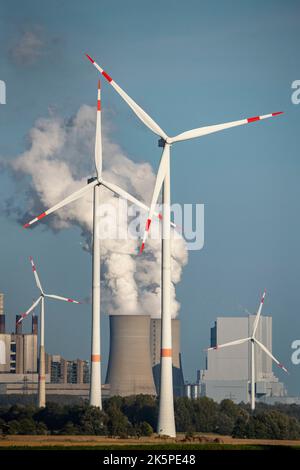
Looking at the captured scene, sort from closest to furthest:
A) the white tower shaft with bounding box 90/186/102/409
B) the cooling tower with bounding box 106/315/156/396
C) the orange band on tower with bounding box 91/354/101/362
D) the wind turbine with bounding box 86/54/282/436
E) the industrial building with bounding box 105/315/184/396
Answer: the wind turbine with bounding box 86/54/282/436 < the white tower shaft with bounding box 90/186/102/409 < the orange band on tower with bounding box 91/354/101/362 < the cooling tower with bounding box 106/315/156/396 < the industrial building with bounding box 105/315/184/396

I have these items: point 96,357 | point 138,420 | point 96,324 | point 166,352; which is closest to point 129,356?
point 138,420

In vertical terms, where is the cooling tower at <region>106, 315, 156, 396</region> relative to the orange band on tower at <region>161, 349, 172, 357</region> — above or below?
above

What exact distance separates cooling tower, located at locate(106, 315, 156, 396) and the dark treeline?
21413mm

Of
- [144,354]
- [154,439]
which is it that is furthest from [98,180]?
[144,354]

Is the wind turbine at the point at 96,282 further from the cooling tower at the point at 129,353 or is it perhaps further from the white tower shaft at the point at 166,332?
the cooling tower at the point at 129,353

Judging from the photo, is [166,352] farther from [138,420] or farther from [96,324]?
[138,420]

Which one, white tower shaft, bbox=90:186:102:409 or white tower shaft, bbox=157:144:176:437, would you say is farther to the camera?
white tower shaft, bbox=90:186:102:409

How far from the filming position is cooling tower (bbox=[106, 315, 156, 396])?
163 metres

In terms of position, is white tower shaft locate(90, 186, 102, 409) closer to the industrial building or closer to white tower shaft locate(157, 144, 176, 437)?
white tower shaft locate(157, 144, 176, 437)

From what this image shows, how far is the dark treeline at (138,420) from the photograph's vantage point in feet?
361

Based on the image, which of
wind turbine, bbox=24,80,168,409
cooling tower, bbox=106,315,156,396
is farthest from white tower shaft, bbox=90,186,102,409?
cooling tower, bbox=106,315,156,396

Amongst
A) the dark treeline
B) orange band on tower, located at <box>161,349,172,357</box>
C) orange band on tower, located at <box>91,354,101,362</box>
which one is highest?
orange band on tower, located at <box>91,354,101,362</box>
